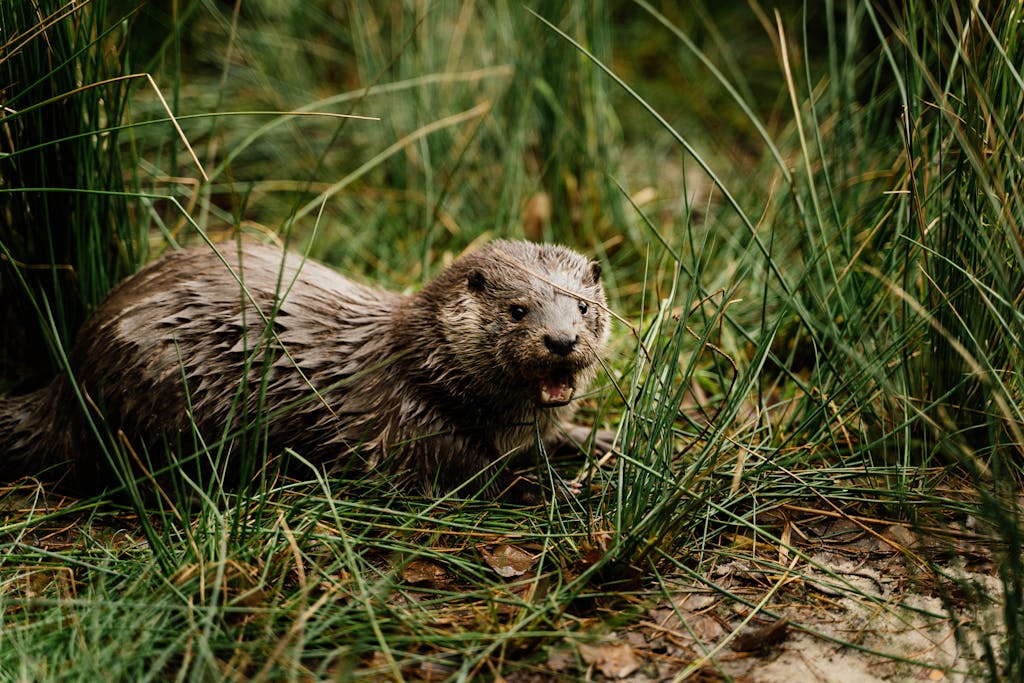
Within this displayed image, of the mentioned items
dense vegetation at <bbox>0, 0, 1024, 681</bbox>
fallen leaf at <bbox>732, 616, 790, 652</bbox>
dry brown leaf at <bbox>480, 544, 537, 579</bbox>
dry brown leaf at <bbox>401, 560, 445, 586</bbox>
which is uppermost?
dense vegetation at <bbox>0, 0, 1024, 681</bbox>

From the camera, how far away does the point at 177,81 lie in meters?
3.70

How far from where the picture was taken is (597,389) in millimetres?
3760

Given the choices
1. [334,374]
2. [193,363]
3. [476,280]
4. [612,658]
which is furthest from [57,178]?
[612,658]

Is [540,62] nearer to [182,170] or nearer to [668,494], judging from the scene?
[182,170]

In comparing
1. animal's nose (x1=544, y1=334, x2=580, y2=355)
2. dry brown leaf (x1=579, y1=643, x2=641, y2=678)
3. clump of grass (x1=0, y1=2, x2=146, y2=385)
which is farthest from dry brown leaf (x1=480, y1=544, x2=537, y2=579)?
clump of grass (x1=0, y1=2, x2=146, y2=385)

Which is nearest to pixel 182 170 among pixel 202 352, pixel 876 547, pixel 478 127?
pixel 478 127

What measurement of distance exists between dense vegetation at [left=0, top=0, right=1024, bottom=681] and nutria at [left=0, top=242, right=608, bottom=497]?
154mm

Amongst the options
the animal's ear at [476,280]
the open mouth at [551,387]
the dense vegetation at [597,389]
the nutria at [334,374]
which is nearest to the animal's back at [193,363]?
the nutria at [334,374]

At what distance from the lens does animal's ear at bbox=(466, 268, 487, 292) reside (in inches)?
129

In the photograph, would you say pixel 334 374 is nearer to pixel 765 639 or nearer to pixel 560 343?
pixel 560 343

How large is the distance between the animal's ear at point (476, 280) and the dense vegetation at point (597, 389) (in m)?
0.54

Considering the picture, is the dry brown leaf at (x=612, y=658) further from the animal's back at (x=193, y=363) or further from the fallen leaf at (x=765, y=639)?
the animal's back at (x=193, y=363)

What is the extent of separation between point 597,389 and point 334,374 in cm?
102

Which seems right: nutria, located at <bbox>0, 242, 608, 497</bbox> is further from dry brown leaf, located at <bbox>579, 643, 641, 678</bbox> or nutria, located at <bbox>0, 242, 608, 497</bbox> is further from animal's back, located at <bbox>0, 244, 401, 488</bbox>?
dry brown leaf, located at <bbox>579, 643, 641, 678</bbox>
